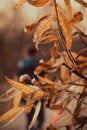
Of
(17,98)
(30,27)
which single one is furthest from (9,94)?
(30,27)

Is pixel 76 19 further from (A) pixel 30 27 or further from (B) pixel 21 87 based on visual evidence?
(B) pixel 21 87

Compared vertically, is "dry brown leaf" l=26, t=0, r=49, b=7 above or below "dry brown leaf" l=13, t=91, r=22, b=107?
above

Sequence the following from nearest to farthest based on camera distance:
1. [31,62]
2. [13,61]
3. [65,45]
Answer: [65,45]
[31,62]
[13,61]

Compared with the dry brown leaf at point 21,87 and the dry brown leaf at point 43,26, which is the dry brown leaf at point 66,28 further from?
the dry brown leaf at point 21,87

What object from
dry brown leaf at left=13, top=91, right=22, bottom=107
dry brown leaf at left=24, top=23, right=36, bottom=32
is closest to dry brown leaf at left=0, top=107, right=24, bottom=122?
dry brown leaf at left=13, top=91, right=22, bottom=107

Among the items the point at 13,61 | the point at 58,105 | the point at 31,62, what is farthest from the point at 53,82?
the point at 13,61

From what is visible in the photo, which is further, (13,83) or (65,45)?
(13,83)

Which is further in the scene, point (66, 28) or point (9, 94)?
point (9, 94)

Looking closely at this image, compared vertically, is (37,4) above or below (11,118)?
above

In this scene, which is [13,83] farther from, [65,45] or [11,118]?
[65,45]

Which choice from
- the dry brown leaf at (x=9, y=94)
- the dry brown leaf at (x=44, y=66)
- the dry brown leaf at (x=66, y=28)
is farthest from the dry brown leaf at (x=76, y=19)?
the dry brown leaf at (x=9, y=94)

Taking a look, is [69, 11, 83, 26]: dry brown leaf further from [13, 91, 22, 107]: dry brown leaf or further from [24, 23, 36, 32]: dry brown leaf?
[13, 91, 22, 107]: dry brown leaf
